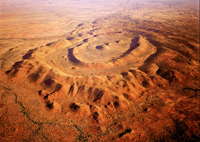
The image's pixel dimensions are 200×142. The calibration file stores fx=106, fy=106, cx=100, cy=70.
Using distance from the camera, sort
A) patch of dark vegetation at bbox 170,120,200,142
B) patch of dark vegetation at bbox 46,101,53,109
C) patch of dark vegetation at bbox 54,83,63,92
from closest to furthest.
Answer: patch of dark vegetation at bbox 170,120,200,142 < patch of dark vegetation at bbox 46,101,53,109 < patch of dark vegetation at bbox 54,83,63,92

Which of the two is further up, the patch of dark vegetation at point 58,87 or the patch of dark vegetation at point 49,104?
the patch of dark vegetation at point 58,87

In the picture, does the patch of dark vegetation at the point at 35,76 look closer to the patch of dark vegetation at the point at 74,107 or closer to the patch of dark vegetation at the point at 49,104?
the patch of dark vegetation at the point at 49,104

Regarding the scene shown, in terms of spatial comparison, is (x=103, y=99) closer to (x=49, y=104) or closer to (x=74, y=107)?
(x=74, y=107)

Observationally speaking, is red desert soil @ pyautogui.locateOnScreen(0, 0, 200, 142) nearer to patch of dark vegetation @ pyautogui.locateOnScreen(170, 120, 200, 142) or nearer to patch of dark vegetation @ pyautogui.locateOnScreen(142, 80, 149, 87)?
patch of dark vegetation @ pyautogui.locateOnScreen(170, 120, 200, 142)

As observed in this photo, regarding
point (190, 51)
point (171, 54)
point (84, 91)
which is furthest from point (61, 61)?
point (190, 51)

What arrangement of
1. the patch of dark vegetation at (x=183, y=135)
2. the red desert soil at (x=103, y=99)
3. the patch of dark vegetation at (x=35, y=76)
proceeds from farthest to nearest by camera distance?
the patch of dark vegetation at (x=35, y=76) → the red desert soil at (x=103, y=99) → the patch of dark vegetation at (x=183, y=135)

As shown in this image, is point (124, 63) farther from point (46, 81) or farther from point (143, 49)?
point (46, 81)

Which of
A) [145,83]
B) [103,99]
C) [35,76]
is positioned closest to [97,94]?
[103,99]

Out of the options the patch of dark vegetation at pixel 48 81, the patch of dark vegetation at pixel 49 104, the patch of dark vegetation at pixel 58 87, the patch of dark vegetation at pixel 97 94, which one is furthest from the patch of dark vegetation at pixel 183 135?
the patch of dark vegetation at pixel 48 81

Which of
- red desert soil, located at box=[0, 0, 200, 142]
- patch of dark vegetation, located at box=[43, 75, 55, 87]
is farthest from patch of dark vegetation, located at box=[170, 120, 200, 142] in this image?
patch of dark vegetation, located at box=[43, 75, 55, 87]

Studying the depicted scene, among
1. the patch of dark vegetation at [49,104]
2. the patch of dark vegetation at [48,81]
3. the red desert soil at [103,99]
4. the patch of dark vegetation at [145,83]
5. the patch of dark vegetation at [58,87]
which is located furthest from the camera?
the patch of dark vegetation at [145,83]

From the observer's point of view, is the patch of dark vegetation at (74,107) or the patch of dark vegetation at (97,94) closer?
the patch of dark vegetation at (74,107)
